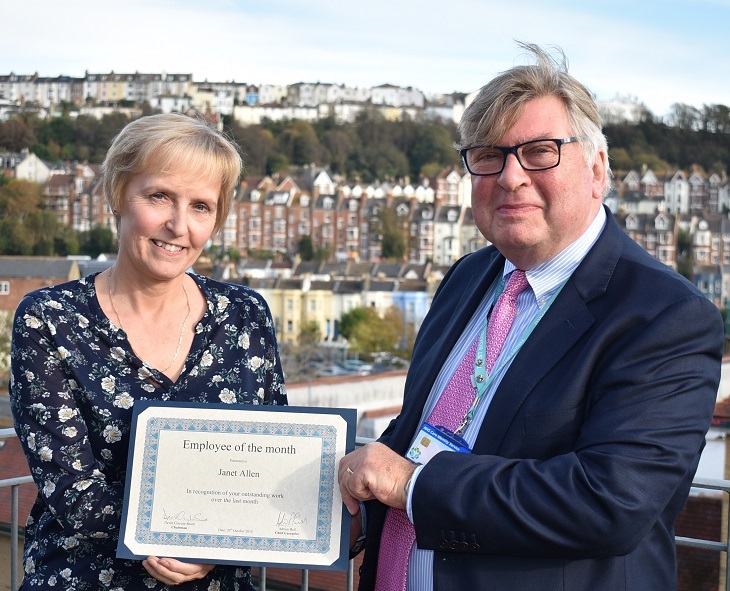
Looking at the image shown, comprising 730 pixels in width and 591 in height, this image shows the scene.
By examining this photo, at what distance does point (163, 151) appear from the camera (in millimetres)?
2328

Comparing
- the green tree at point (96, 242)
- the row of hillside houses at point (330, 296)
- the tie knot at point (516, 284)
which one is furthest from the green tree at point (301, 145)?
the tie knot at point (516, 284)

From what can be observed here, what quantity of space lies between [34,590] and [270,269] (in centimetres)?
7065

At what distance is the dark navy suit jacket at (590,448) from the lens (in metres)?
1.92

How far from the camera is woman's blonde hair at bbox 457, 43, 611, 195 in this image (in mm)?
2164

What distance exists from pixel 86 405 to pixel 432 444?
2.54 ft

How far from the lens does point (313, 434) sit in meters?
2.27

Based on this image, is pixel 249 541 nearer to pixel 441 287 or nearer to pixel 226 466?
pixel 226 466

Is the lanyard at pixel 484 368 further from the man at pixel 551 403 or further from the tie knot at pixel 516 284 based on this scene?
the tie knot at pixel 516 284

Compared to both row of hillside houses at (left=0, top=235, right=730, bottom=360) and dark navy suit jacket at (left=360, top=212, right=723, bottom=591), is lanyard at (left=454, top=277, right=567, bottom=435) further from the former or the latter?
row of hillside houses at (left=0, top=235, right=730, bottom=360)

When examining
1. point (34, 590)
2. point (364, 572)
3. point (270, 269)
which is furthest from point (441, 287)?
point (270, 269)

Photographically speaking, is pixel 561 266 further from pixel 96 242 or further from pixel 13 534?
pixel 96 242

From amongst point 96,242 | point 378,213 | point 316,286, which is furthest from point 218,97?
point 316,286

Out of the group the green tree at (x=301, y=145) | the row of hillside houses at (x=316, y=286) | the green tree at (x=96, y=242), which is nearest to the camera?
the row of hillside houses at (x=316, y=286)

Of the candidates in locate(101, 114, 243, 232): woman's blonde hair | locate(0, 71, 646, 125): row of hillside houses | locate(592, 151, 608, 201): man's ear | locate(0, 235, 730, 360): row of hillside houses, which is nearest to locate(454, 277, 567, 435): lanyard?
locate(592, 151, 608, 201): man's ear
